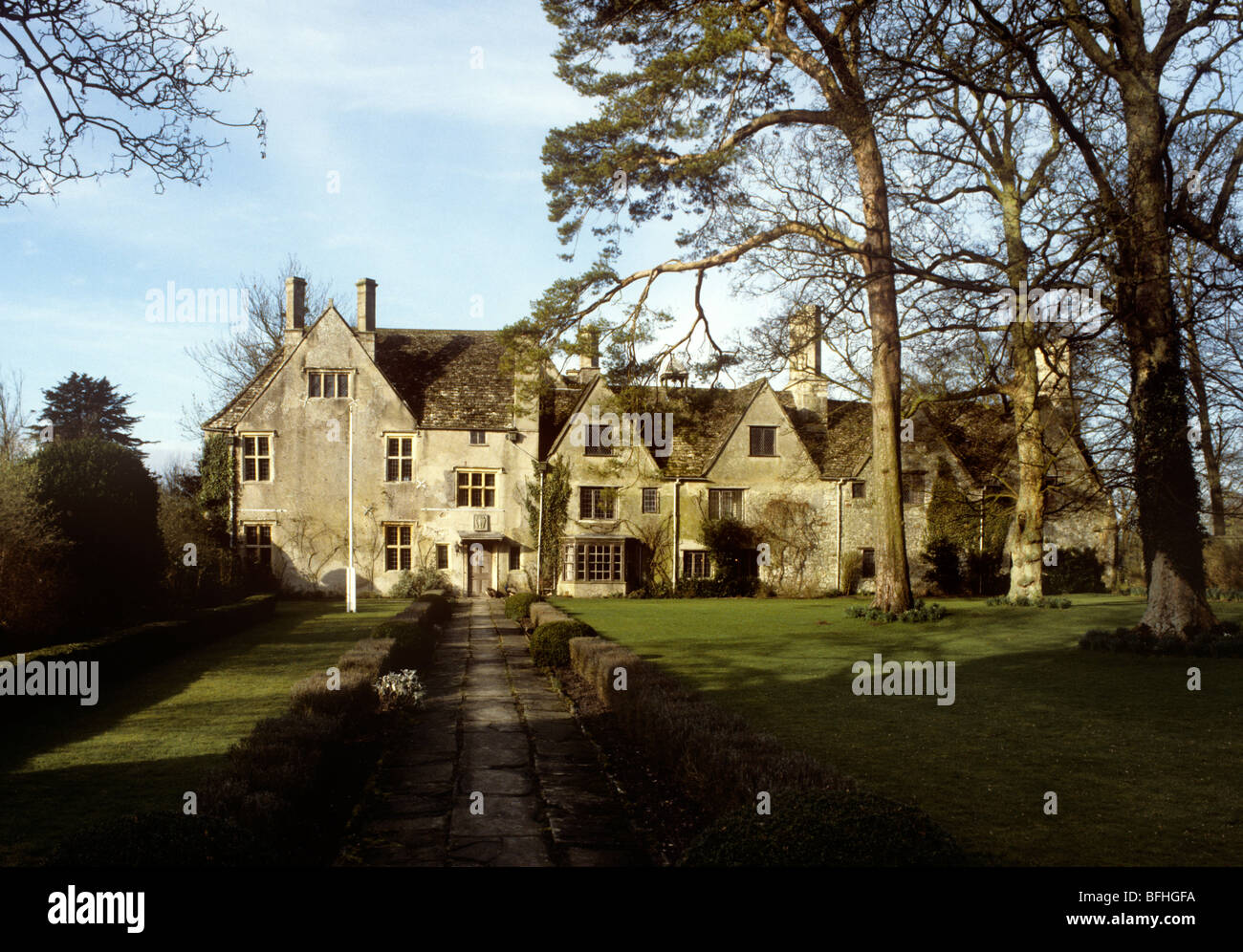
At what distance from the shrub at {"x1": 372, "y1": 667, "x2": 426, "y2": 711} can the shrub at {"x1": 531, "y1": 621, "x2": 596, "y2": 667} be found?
4.52 meters

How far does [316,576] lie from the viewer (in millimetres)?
36281

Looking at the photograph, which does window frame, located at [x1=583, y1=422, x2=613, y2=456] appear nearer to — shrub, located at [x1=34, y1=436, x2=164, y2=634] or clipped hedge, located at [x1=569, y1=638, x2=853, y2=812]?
A: shrub, located at [x1=34, y1=436, x2=164, y2=634]


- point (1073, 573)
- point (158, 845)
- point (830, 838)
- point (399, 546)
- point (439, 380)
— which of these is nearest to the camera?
point (158, 845)

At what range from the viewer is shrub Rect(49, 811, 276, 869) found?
173 inches

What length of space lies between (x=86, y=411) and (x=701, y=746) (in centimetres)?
5303

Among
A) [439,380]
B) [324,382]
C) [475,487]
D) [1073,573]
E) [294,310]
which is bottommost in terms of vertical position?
[1073,573]

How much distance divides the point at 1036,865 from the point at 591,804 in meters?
3.64

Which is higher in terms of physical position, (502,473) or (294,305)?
(294,305)

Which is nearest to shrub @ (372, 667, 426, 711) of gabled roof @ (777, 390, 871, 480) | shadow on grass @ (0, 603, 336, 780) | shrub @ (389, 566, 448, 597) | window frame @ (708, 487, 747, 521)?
shadow on grass @ (0, 603, 336, 780)

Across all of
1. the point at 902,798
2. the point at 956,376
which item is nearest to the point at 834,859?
the point at 902,798

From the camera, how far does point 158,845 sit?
4.46 meters

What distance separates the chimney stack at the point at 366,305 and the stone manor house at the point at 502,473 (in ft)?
0.27

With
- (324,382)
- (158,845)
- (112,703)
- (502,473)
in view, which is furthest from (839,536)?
(158,845)

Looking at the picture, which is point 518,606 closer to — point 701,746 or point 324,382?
point 324,382
